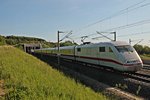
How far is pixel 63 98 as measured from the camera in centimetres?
953

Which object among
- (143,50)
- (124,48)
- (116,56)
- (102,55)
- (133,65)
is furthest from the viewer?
(143,50)

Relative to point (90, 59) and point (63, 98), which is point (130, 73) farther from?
point (63, 98)

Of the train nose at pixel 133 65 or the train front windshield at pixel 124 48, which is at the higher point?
the train front windshield at pixel 124 48

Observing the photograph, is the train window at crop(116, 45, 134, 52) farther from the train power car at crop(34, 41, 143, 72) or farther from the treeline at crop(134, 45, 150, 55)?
the treeline at crop(134, 45, 150, 55)

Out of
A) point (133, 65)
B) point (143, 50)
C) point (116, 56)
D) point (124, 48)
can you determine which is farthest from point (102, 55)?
point (143, 50)

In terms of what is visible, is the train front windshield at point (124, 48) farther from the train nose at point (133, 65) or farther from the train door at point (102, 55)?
the train door at point (102, 55)

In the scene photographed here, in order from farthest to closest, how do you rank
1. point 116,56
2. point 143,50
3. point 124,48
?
point 143,50
point 124,48
point 116,56

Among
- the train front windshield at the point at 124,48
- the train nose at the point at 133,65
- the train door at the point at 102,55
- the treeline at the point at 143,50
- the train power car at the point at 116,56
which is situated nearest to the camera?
the train nose at the point at 133,65

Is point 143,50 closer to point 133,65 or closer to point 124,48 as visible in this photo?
point 124,48

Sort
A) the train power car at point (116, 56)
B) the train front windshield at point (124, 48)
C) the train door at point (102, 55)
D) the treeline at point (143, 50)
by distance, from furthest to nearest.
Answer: the treeline at point (143, 50) < the train door at point (102, 55) < the train front windshield at point (124, 48) < the train power car at point (116, 56)

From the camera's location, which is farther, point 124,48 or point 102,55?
point 102,55

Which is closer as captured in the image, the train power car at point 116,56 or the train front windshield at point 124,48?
the train power car at point 116,56

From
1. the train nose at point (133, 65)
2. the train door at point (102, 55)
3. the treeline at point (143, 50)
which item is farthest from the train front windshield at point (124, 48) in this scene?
the treeline at point (143, 50)

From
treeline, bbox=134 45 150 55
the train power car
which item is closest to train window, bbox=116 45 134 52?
the train power car
